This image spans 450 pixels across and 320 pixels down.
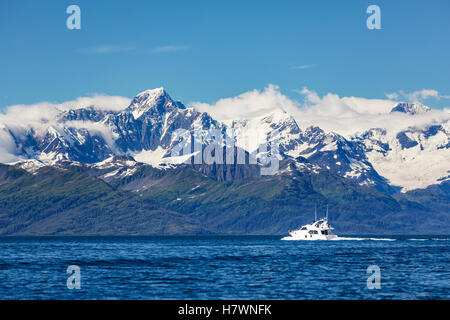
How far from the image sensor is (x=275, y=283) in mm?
123188

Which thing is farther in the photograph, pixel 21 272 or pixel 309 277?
pixel 21 272

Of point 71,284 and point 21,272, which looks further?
point 21,272
